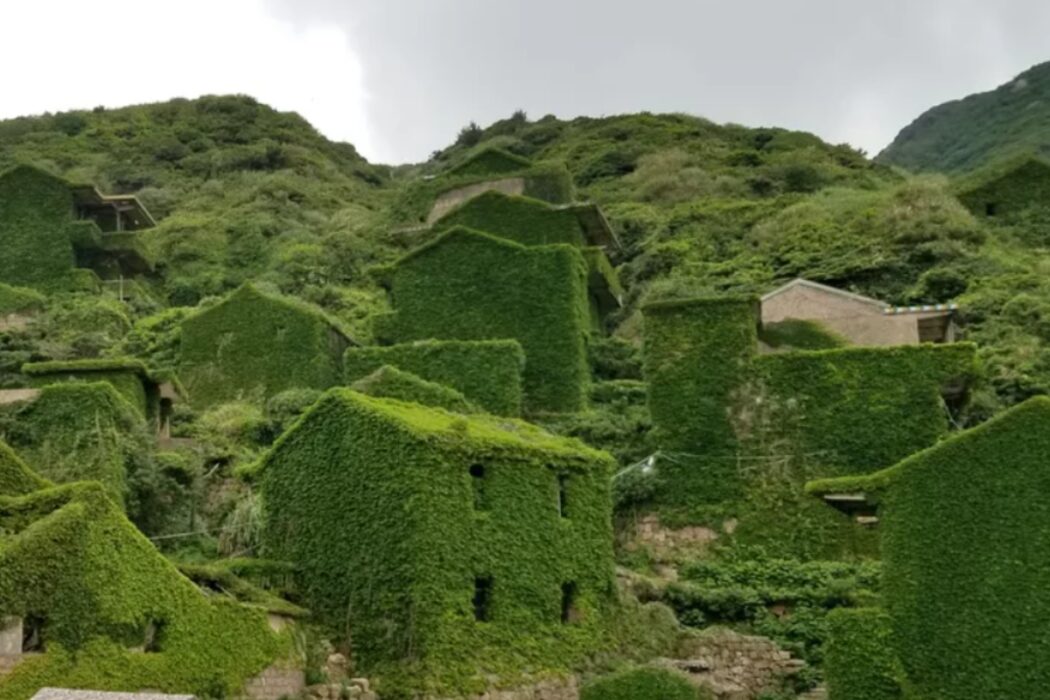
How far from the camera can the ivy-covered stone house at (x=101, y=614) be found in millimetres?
16609

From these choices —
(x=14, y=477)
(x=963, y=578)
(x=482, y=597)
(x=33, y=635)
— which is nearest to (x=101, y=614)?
(x=33, y=635)

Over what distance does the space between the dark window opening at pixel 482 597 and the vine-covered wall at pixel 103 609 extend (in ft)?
14.0

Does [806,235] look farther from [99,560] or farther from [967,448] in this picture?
[99,560]

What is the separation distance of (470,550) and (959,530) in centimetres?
842

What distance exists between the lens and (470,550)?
22.3 metres

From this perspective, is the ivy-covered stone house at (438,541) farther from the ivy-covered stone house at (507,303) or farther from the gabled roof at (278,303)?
the gabled roof at (278,303)

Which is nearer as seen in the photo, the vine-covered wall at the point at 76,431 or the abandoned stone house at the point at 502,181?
the vine-covered wall at the point at 76,431

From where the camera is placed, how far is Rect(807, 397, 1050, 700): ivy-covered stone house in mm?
18188

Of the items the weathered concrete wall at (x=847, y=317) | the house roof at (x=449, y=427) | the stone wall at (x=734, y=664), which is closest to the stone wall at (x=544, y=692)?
the stone wall at (x=734, y=664)

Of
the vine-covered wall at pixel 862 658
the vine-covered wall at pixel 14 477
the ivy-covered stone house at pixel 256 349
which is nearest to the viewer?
the vine-covered wall at pixel 862 658

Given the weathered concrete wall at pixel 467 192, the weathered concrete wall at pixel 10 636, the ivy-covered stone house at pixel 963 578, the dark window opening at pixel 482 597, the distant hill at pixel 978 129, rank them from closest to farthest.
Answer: the weathered concrete wall at pixel 10 636 < the ivy-covered stone house at pixel 963 578 < the dark window opening at pixel 482 597 < the weathered concrete wall at pixel 467 192 < the distant hill at pixel 978 129

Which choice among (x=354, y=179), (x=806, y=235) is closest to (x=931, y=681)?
(x=806, y=235)

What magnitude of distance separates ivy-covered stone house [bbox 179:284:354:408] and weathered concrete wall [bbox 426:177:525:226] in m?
13.5

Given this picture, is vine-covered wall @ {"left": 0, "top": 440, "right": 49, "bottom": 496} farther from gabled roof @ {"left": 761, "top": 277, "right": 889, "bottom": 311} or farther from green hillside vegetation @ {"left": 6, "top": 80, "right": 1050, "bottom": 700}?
gabled roof @ {"left": 761, "top": 277, "right": 889, "bottom": 311}
